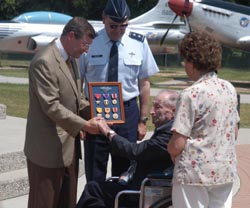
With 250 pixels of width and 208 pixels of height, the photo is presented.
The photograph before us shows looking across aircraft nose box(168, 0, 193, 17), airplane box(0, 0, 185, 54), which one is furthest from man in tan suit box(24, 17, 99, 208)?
airplane box(0, 0, 185, 54)

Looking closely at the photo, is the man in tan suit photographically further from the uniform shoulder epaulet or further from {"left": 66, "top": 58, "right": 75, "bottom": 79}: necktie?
the uniform shoulder epaulet

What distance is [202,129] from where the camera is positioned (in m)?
4.14

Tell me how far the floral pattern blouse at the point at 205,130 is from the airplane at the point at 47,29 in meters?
25.9

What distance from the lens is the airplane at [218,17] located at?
27.3 m

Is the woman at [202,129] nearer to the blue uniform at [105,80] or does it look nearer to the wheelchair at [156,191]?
the wheelchair at [156,191]

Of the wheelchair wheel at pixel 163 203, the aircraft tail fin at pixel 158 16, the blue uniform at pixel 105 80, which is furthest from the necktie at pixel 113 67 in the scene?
the aircraft tail fin at pixel 158 16

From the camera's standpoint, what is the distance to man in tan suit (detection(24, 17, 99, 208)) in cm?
466

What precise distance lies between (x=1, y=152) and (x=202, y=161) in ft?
13.6

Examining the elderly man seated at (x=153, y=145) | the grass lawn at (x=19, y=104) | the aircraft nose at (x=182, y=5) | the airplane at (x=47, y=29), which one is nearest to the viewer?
the elderly man seated at (x=153, y=145)

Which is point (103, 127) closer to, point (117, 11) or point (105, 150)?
point (105, 150)

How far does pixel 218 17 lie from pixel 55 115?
23.6m

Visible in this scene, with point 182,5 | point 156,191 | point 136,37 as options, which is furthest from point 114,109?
point 182,5

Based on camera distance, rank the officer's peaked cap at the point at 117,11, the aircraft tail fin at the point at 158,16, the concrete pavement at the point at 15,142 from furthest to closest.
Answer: the aircraft tail fin at the point at 158,16 < the concrete pavement at the point at 15,142 < the officer's peaked cap at the point at 117,11

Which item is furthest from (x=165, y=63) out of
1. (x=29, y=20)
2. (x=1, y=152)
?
(x=1, y=152)
